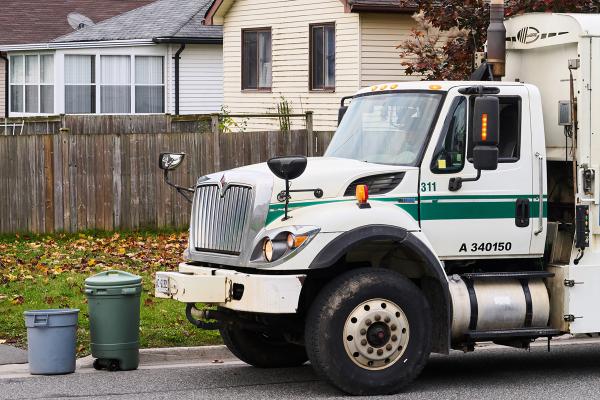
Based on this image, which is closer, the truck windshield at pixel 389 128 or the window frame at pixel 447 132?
the window frame at pixel 447 132

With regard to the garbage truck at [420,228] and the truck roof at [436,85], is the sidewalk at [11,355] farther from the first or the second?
the truck roof at [436,85]

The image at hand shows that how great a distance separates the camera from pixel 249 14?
29219 mm

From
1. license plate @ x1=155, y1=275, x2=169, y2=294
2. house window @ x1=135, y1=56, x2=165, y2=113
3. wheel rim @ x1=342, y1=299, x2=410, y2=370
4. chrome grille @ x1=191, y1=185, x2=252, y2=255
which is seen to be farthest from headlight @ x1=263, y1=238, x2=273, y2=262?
house window @ x1=135, y1=56, x2=165, y2=113

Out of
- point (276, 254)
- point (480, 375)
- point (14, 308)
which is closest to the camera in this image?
point (276, 254)

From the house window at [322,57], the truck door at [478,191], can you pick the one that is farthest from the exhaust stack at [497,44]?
the house window at [322,57]

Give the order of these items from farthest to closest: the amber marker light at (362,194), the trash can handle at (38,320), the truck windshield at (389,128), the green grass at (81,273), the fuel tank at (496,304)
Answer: the green grass at (81,273), the trash can handle at (38,320), the truck windshield at (389,128), the fuel tank at (496,304), the amber marker light at (362,194)

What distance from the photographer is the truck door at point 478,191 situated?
34.2 ft

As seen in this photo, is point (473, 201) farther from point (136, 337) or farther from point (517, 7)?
point (517, 7)

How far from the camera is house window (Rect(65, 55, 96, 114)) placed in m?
36.7

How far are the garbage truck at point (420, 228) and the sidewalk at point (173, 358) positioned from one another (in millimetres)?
1025

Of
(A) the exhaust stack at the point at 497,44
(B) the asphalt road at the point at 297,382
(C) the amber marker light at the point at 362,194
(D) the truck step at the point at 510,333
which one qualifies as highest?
(A) the exhaust stack at the point at 497,44

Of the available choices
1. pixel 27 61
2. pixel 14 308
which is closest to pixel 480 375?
pixel 14 308

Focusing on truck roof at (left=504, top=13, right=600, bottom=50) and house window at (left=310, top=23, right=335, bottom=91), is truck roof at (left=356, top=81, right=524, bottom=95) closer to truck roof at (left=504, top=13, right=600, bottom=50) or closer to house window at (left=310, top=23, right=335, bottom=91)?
truck roof at (left=504, top=13, right=600, bottom=50)

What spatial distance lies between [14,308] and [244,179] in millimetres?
4228
